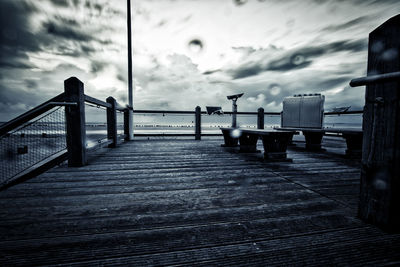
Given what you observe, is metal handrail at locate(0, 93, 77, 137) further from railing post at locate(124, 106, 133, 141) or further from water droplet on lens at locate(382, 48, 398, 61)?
railing post at locate(124, 106, 133, 141)

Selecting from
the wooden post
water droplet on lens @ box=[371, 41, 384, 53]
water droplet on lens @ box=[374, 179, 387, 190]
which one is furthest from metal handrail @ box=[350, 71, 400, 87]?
water droplet on lens @ box=[374, 179, 387, 190]

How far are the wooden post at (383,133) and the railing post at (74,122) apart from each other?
4021 mm

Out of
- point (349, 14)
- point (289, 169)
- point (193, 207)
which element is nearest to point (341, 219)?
point (193, 207)

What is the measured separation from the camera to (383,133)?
1.25m

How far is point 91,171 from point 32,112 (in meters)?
1.18

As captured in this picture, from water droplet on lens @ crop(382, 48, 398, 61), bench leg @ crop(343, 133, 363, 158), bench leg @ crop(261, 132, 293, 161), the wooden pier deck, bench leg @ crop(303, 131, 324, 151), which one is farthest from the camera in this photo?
bench leg @ crop(303, 131, 324, 151)

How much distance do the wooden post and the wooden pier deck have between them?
0.58 ft

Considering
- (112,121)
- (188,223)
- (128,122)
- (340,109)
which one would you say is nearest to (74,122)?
(112,121)

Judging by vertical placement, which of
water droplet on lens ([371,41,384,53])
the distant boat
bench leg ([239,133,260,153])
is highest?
the distant boat

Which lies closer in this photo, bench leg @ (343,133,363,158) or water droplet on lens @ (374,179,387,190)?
water droplet on lens @ (374,179,387,190)

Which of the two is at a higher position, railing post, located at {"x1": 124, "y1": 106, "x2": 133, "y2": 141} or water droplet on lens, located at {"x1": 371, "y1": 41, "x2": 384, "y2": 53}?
water droplet on lens, located at {"x1": 371, "y1": 41, "x2": 384, "y2": 53}

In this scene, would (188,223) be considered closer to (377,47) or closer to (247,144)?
(377,47)

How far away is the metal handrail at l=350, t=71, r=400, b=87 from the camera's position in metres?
1.07

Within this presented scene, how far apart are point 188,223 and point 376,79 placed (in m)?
1.73
